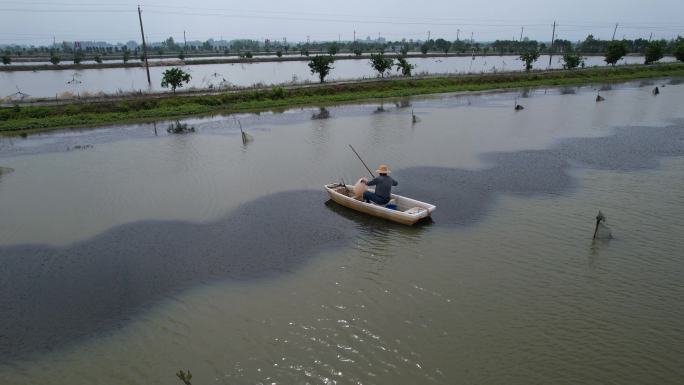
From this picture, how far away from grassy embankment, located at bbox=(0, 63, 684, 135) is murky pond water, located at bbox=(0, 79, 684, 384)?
8.81 meters

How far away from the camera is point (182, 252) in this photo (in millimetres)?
10055

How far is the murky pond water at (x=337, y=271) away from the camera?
6.58 m

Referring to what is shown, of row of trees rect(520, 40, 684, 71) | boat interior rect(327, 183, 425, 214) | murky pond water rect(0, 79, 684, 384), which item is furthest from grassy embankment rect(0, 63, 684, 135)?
boat interior rect(327, 183, 425, 214)

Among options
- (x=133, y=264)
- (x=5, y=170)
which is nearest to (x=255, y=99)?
(x=5, y=170)

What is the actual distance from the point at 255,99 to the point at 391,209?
24.0 meters

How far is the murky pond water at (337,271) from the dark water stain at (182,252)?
0.05 m

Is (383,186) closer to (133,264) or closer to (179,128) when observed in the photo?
(133,264)

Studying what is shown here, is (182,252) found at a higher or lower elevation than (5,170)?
lower

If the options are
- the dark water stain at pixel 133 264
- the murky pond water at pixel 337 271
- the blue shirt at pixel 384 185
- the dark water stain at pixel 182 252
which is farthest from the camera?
the blue shirt at pixel 384 185

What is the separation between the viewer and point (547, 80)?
45625mm

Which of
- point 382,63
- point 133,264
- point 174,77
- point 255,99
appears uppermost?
point 382,63

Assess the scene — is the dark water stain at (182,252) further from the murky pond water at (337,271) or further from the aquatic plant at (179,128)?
the aquatic plant at (179,128)

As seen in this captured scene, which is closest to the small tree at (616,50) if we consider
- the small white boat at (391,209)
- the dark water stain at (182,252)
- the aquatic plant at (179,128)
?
the dark water stain at (182,252)

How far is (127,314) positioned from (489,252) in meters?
7.58
